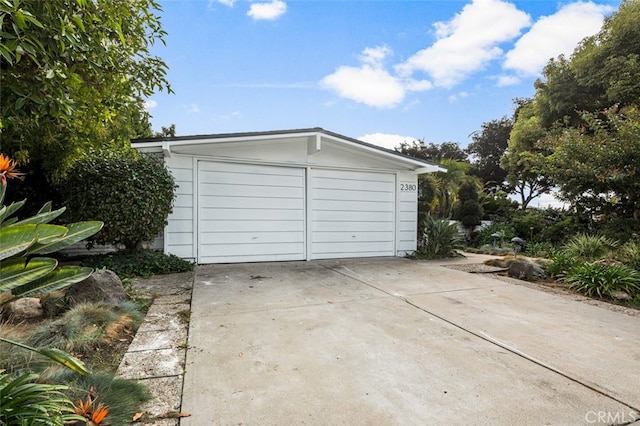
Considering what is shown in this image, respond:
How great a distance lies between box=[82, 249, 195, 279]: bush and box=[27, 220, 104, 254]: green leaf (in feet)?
11.8

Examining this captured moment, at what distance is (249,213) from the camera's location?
636cm

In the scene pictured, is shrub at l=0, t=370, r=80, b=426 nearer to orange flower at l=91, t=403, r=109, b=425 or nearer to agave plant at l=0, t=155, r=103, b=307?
Result: orange flower at l=91, t=403, r=109, b=425

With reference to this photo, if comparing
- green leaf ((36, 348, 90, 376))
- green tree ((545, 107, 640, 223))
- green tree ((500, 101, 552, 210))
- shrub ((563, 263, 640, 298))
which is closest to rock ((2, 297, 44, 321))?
green leaf ((36, 348, 90, 376))

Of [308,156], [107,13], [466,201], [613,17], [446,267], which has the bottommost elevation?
[446,267]

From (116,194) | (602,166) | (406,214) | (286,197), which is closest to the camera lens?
(116,194)

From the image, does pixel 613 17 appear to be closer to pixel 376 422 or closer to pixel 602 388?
pixel 602 388

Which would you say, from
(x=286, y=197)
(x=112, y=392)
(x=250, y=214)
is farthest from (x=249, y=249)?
(x=112, y=392)

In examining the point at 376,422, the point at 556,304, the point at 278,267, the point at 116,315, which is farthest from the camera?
the point at 278,267

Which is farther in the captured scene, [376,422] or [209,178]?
[209,178]

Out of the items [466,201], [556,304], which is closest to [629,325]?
[556,304]

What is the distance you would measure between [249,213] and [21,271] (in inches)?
196

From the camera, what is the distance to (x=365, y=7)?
609 cm

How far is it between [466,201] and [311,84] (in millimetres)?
7295

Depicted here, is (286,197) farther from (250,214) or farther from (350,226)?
(350,226)
